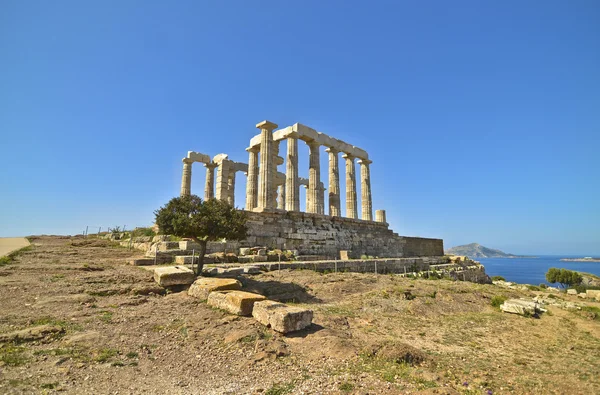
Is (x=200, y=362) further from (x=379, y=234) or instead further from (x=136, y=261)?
(x=379, y=234)

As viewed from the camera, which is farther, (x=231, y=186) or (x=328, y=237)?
(x=231, y=186)

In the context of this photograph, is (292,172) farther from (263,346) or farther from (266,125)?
(263,346)

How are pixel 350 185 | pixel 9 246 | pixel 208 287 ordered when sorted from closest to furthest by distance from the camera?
pixel 208 287 → pixel 9 246 → pixel 350 185

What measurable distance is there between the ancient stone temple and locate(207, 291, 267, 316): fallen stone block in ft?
31.5

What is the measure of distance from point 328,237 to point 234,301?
15337mm

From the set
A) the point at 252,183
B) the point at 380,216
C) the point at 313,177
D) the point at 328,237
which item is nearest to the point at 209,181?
the point at 252,183

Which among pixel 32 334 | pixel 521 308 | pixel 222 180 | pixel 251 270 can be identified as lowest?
pixel 521 308

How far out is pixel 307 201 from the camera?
2608 cm

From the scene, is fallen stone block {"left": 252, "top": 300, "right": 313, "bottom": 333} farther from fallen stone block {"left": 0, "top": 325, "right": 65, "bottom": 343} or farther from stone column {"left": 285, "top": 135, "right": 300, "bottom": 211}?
stone column {"left": 285, "top": 135, "right": 300, "bottom": 211}

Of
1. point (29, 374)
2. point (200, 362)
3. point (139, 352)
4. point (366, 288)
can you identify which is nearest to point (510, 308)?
point (366, 288)

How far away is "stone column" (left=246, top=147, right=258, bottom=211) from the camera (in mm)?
22953

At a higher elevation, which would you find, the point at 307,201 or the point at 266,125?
the point at 266,125

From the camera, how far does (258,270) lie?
13078mm

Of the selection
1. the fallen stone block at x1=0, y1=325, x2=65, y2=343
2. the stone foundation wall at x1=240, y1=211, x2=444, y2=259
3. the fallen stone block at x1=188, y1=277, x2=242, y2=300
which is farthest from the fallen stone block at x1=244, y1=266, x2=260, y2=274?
the fallen stone block at x1=0, y1=325, x2=65, y2=343
